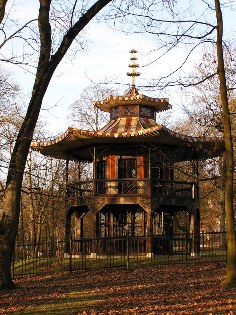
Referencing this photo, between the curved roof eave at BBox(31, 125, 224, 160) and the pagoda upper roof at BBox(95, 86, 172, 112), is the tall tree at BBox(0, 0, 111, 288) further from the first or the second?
the pagoda upper roof at BBox(95, 86, 172, 112)

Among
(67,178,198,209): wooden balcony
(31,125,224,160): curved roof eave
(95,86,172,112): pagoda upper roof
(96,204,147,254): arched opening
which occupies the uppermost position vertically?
(95,86,172,112): pagoda upper roof

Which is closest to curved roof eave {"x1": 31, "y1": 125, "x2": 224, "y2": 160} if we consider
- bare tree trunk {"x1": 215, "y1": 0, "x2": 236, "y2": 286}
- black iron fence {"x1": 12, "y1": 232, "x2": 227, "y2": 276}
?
black iron fence {"x1": 12, "y1": 232, "x2": 227, "y2": 276}

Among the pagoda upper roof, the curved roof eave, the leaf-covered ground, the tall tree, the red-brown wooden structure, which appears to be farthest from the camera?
the pagoda upper roof

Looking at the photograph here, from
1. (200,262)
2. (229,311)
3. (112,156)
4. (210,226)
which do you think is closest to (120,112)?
(112,156)

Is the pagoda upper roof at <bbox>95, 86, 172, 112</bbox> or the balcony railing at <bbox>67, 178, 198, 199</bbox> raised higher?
the pagoda upper roof at <bbox>95, 86, 172, 112</bbox>

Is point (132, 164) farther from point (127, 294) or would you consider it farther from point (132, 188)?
point (127, 294)

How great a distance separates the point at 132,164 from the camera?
25406 millimetres

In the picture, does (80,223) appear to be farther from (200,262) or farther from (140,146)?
(200,262)

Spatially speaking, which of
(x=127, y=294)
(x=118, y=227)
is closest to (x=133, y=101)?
(x=118, y=227)

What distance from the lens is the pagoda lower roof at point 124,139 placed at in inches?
894

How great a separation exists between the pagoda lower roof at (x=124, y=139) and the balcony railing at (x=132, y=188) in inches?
68.1

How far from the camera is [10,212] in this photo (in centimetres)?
1371

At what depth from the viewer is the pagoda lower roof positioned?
894 inches

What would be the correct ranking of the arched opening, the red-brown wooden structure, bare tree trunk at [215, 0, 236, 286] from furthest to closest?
the arched opening → the red-brown wooden structure → bare tree trunk at [215, 0, 236, 286]
